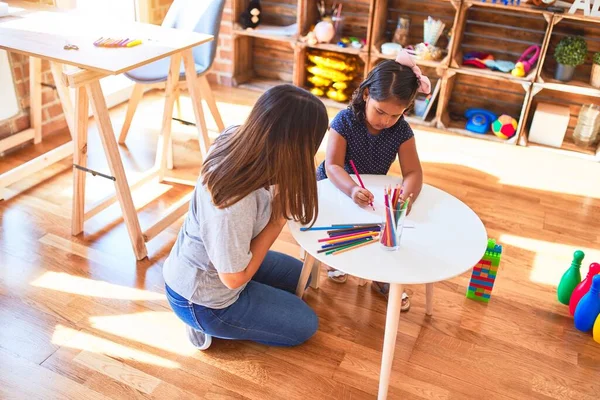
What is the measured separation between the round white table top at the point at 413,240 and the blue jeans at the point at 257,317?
28 centimetres

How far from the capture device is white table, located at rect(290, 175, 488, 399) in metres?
1.43

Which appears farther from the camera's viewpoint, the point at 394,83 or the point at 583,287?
the point at 583,287

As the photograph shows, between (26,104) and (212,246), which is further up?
(212,246)

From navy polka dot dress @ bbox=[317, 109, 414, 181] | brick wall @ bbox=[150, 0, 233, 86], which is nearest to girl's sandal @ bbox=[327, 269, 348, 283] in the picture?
navy polka dot dress @ bbox=[317, 109, 414, 181]

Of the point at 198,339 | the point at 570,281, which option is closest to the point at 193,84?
the point at 198,339

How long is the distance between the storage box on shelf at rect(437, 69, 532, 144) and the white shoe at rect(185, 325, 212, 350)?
2208 mm

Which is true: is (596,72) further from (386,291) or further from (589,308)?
(386,291)

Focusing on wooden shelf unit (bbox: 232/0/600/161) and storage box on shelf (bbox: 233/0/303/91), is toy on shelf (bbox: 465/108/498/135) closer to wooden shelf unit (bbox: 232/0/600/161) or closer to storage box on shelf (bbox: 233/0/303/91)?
wooden shelf unit (bbox: 232/0/600/161)

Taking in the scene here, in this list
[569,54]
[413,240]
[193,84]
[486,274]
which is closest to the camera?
[413,240]

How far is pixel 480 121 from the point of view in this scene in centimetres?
342

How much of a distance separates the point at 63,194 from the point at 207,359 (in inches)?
47.3

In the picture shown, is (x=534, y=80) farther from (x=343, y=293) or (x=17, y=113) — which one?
(x=17, y=113)

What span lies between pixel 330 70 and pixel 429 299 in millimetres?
2031

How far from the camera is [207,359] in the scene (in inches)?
68.3
